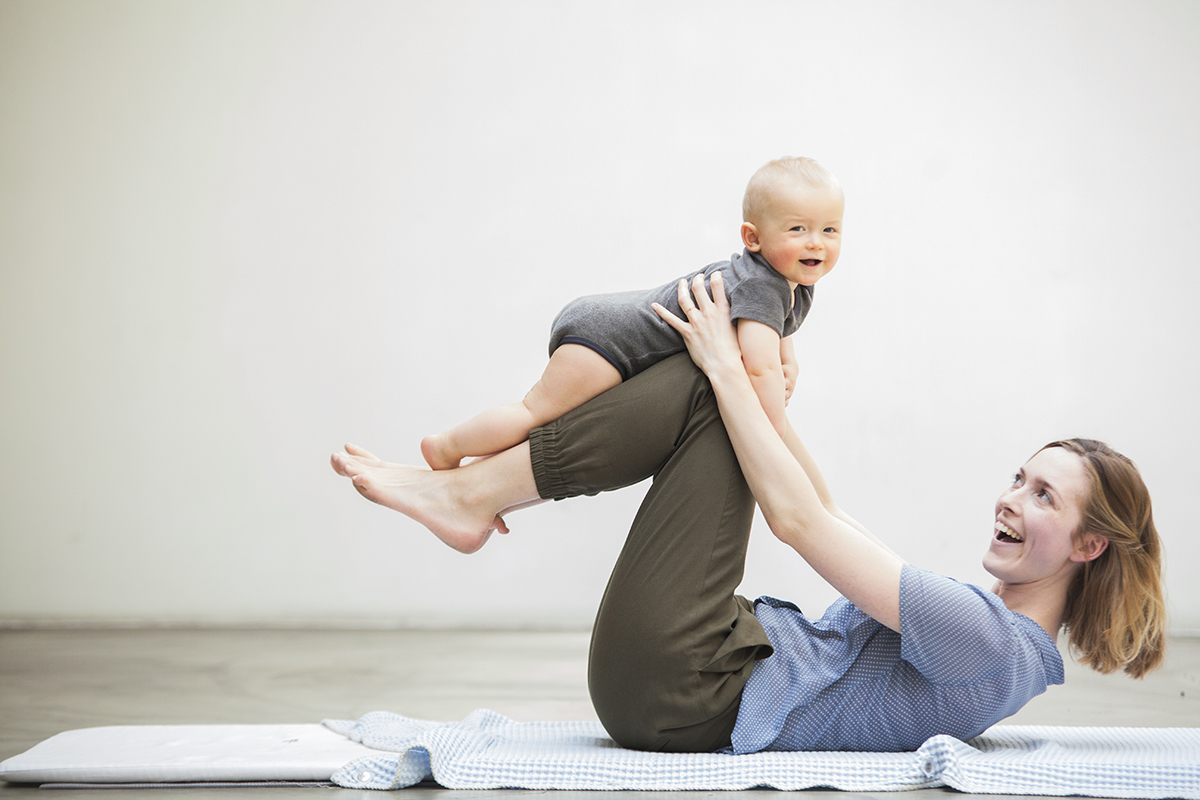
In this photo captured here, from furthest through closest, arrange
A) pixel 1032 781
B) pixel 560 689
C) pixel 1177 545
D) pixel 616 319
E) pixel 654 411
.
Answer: pixel 1177 545 < pixel 560 689 < pixel 616 319 < pixel 654 411 < pixel 1032 781

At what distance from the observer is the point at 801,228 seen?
1601 mm

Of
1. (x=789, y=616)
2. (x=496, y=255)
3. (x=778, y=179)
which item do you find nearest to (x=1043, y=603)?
(x=789, y=616)

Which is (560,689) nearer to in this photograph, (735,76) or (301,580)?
(301,580)

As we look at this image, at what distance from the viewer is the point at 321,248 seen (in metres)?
4.63

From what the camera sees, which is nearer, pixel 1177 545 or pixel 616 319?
pixel 616 319

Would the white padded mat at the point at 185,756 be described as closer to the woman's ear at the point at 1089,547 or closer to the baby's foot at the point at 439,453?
the baby's foot at the point at 439,453

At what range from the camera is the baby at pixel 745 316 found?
62.5 inches

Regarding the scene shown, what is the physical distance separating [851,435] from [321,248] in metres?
2.71

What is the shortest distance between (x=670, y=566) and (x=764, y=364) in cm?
37

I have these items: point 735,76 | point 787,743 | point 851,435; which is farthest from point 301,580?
point 787,743

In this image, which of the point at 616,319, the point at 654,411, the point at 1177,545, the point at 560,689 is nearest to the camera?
the point at 654,411

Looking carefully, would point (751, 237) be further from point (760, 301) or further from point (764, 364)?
point (764, 364)

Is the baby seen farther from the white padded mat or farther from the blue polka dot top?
the white padded mat

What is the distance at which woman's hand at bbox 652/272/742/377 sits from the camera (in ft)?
5.06
